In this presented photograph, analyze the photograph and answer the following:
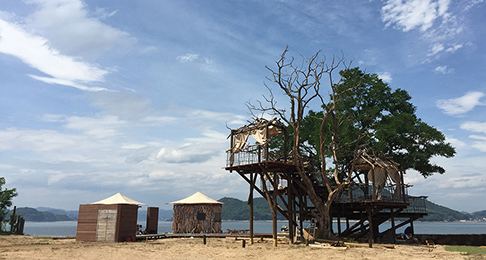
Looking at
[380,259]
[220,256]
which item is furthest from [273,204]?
[380,259]

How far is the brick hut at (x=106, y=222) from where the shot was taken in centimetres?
2391

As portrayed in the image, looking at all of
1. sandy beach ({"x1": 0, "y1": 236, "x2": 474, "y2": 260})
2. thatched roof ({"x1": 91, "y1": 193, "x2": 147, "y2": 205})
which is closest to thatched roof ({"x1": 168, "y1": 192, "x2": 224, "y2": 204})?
thatched roof ({"x1": 91, "y1": 193, "x2": 147, "y2": 205})

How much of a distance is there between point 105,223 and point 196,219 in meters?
10.9

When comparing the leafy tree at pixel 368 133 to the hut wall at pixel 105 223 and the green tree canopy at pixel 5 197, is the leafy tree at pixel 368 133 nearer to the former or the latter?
the hut wall at pixel 105 223

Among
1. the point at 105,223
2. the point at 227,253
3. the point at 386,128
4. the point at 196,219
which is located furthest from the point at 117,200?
the point at 386,128

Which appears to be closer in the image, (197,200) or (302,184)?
Answer: (302,184)

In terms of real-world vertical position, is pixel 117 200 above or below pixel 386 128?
below

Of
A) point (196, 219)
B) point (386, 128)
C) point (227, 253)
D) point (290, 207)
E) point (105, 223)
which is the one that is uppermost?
point (386, 128)

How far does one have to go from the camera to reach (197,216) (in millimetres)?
33406

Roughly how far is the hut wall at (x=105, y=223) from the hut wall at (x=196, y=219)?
8.75 m

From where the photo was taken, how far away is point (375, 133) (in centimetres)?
2764

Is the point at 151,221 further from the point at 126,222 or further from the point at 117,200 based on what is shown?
the point at 126,222

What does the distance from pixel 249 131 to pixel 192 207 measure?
14.5 m

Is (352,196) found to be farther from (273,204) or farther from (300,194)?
(273,204)
